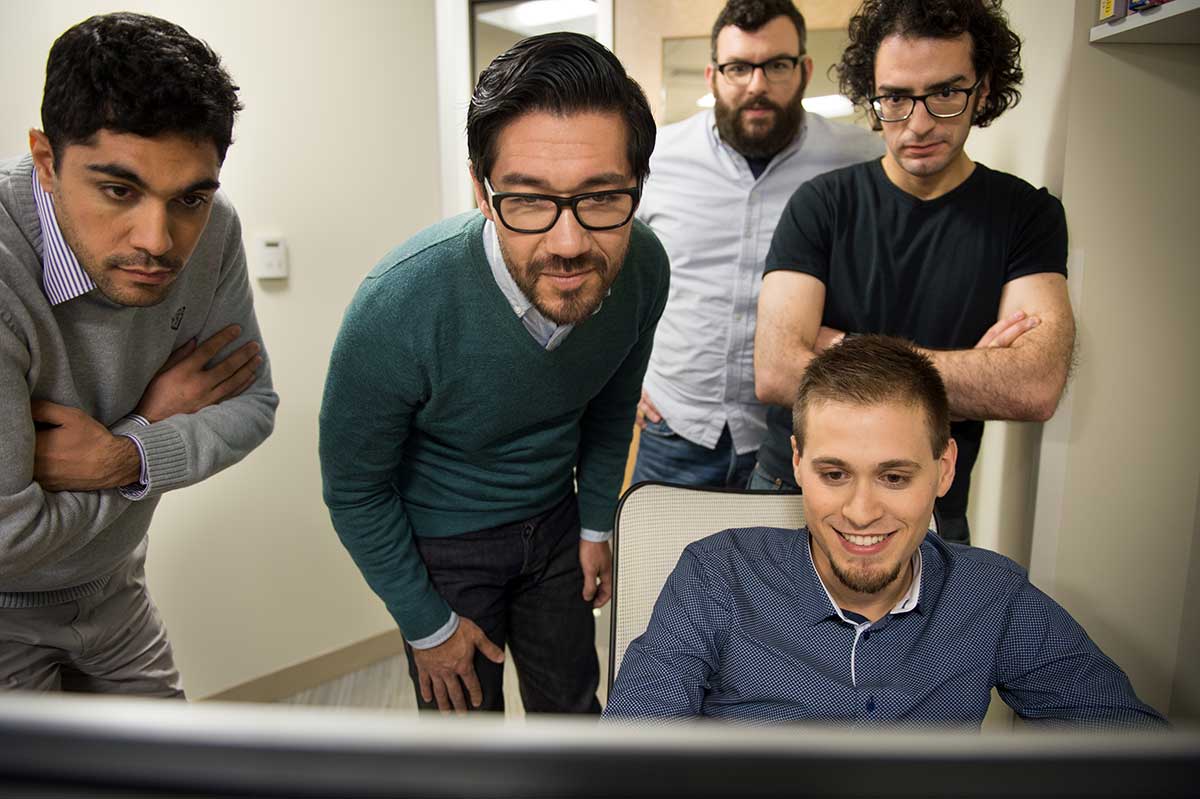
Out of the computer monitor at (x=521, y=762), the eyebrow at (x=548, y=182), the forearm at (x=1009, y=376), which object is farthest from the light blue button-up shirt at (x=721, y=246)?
the computer monitor at (x=521, y=762)

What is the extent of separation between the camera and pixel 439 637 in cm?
139

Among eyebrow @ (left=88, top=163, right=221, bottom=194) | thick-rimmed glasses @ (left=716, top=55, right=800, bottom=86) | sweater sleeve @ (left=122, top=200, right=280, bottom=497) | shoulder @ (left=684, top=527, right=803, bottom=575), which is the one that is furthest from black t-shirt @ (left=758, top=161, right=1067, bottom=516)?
eyebrow @ (left=88, top=163, right=221, bottom=194)

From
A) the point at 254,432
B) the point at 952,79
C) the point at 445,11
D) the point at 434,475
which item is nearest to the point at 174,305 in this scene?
the point at 254,432

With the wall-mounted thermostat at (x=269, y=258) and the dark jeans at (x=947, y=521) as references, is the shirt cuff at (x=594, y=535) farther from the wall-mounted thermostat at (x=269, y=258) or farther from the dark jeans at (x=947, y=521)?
the wall-mounted thermostat at (x=269, y=258)

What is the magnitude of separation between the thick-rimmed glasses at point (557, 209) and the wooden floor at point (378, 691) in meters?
1.69

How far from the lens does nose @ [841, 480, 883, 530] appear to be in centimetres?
116

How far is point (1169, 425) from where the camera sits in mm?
1757

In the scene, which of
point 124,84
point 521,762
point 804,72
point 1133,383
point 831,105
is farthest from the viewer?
point 831,105

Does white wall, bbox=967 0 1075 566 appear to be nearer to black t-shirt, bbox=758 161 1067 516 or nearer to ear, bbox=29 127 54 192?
black t-shirt, bbox=758 161 1067 516

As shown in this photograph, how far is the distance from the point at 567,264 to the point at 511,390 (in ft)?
0.79

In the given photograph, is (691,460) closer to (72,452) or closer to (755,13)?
(755,13)

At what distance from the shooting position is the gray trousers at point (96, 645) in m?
1.22

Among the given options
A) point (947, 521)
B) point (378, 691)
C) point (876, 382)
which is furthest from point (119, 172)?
point (378, 691)

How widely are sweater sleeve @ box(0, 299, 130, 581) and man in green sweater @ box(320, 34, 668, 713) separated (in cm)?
35
